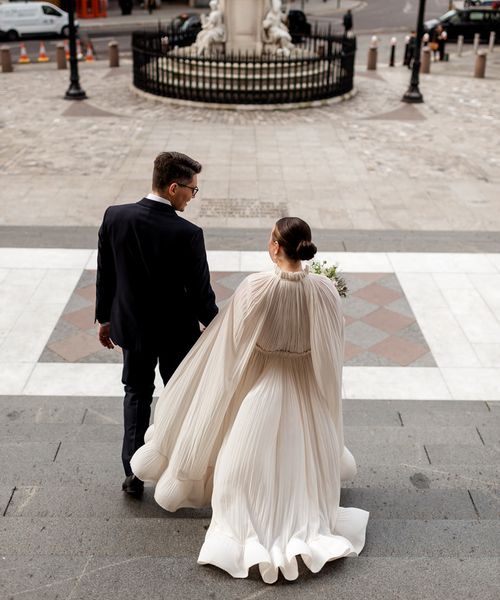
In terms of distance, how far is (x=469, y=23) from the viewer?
26.6m

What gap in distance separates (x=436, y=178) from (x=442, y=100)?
6458 mm

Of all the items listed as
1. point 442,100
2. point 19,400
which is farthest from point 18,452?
point 442,100

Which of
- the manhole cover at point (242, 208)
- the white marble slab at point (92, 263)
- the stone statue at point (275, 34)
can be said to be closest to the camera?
the white marble slab at point (92, 263)

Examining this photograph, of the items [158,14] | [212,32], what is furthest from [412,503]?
[158,14]

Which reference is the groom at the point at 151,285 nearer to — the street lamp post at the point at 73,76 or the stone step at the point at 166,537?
the stone step at the point at 166,537

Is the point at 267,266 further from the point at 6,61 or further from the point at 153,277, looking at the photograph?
the point at 6,61

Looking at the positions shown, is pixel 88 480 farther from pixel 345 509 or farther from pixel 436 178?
pixel 436 178

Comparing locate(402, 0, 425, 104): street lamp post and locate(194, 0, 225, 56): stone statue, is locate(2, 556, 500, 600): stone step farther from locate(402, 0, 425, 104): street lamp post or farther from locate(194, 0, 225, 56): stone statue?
locate(194, 0, 225, 56): stone statue

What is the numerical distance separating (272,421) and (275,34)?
14999 millimetres

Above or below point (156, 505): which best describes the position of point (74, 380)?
below

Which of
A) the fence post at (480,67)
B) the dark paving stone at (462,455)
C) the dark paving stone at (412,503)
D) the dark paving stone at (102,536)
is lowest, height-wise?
the dark paving stone at (462,455)

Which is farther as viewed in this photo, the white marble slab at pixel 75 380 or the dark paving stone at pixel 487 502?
the white marble slab at pixel 75 380

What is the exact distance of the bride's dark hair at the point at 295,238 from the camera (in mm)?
3197

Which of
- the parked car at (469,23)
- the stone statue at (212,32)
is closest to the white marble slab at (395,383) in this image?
the stone statue at (212,32)
